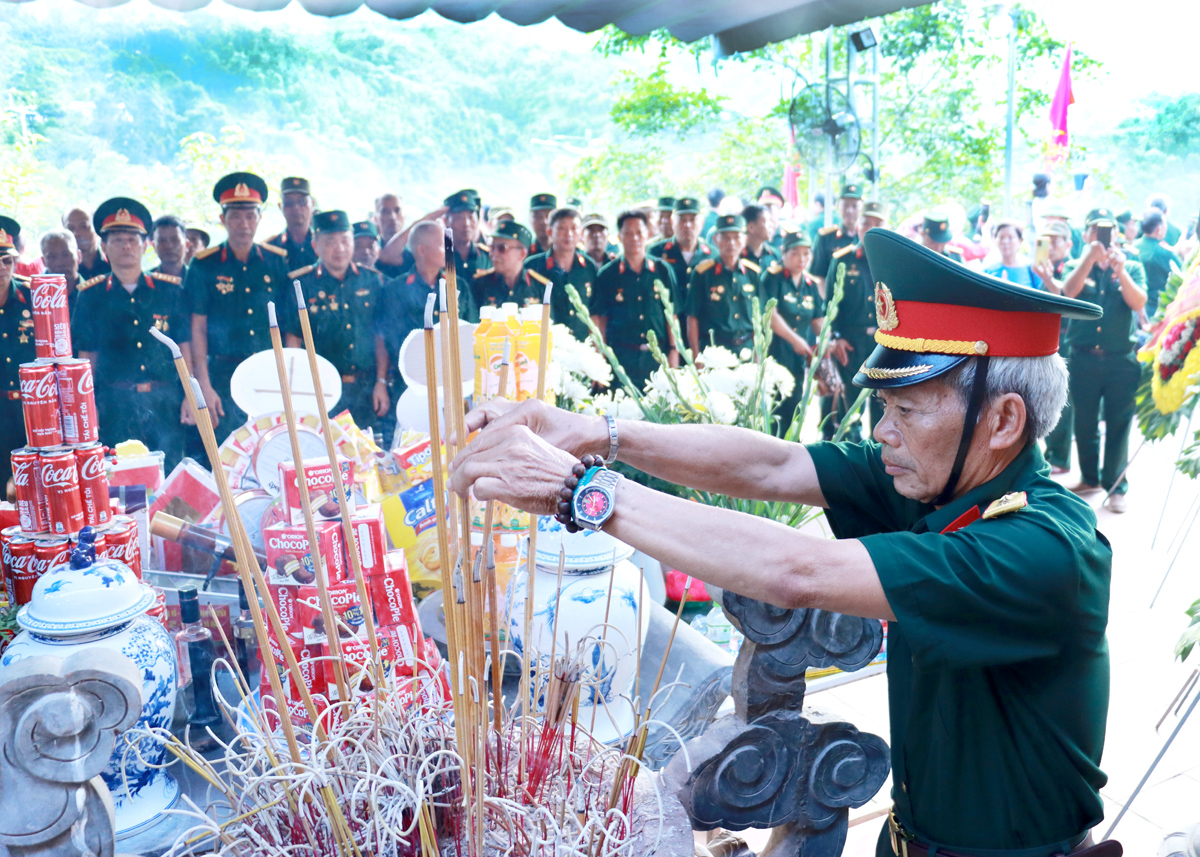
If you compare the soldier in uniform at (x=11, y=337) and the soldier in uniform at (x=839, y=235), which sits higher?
the soldier in uniform at (x=839, y=235)

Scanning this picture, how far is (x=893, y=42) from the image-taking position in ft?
31.0

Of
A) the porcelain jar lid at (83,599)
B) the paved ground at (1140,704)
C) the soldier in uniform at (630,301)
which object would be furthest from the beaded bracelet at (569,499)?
the soldier in uniform at (630,301)

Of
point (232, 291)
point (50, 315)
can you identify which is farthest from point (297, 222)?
point (50, 315)

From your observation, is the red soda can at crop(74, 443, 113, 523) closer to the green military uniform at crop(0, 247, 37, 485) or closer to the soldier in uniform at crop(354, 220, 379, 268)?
the green military uniform at crop(0, 247, 37, 485)

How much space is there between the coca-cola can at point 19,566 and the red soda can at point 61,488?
0.06 meters

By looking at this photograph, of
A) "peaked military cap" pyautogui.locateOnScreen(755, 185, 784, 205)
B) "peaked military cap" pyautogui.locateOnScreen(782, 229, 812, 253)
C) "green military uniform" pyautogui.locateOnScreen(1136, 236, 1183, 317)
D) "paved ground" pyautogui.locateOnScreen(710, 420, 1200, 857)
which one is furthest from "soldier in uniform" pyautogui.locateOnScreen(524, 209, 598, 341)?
"green military uniform" pyautogui.locateOnScreen(1136, 236, 1183, 317)

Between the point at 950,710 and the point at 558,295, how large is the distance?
12.4 ft

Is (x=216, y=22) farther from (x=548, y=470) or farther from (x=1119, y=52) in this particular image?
(x=1119, y=52)

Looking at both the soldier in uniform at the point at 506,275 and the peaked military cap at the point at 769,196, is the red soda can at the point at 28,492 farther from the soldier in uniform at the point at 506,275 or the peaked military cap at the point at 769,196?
the peaked military cap at the point at 769,196

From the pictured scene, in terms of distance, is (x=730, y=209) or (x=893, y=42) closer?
(x=730, y=209)

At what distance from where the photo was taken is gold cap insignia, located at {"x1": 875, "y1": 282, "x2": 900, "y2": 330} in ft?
3.47

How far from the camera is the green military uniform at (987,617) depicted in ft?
2.83

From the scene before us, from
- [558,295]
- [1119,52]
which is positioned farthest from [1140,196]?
[558,295]

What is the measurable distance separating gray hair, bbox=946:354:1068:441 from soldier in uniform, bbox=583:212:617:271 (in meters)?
4.46
